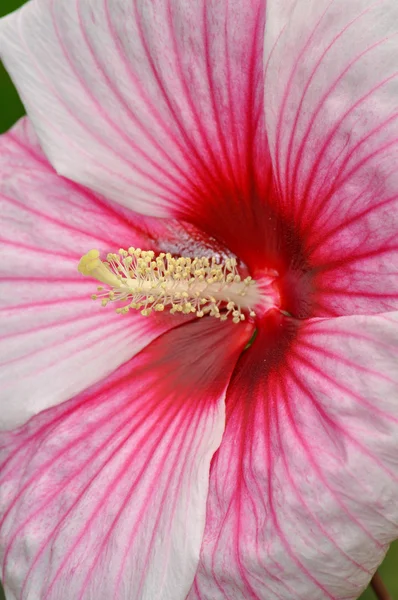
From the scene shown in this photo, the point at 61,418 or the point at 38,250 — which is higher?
the point at 38,250

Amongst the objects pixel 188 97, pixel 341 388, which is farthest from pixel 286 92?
pixel 341 388

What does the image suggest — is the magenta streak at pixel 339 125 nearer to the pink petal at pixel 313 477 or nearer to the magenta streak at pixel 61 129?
the pink petal at pixel 313 477

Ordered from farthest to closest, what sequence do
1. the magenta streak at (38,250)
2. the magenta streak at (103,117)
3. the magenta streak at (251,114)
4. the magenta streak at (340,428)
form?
1. the magenta streak at (38,250)
2. the magenta streak at (103,117)
3. the magenta streak at (251,114)
4. the magenta streak at (340,428)

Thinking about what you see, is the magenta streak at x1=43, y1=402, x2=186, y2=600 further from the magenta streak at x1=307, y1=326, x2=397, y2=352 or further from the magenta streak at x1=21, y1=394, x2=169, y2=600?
the magenta streak at x1=307, y1=326, x2=397, y2=352

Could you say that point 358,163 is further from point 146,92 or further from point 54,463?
point 54,463

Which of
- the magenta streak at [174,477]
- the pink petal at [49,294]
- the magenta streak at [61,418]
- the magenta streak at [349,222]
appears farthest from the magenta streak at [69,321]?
the magenta streak at [349,222]

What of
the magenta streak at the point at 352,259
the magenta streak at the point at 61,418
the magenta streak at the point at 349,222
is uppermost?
the magenta streak at the point at 349,222

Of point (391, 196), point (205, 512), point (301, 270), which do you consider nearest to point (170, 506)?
point (205, 512)
